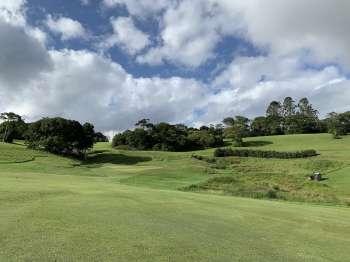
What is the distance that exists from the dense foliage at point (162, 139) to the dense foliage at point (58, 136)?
72.5 ft

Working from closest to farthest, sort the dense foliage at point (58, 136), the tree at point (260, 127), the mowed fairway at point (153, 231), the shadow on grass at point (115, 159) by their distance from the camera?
the mowed fairway at point (153, 231) < the shadow on grass at point (115, 159) < the dense foliage at point (58, 136) < the tree at point (260, 127)

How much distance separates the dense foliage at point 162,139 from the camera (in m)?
113

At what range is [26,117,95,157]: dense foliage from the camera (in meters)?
86.8

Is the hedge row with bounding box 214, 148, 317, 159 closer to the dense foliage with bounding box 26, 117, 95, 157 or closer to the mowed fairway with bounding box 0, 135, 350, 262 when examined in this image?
the dense foliage with bounding box 26, 117, 95, 157

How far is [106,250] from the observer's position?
9.88m

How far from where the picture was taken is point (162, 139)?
115375 millimetres

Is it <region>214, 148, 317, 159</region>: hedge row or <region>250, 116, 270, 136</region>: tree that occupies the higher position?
<region>250, 116, 270, 136</region>: tree

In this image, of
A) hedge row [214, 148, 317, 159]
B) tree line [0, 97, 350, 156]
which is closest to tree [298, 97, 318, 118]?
tree line [0, 97, 350, 156]

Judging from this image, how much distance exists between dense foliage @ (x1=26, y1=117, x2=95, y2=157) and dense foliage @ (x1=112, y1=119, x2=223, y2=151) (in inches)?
869

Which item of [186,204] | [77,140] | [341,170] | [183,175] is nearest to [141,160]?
[77,140]

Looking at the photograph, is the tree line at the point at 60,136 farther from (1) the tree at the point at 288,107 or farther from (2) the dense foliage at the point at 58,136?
(1) the tree at the point at 288,107

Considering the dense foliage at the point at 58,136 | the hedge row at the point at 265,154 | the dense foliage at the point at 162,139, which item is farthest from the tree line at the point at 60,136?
the hedge row at the point at 265,154

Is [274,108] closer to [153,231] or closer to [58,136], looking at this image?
[58,136]

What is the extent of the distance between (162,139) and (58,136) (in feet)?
115
